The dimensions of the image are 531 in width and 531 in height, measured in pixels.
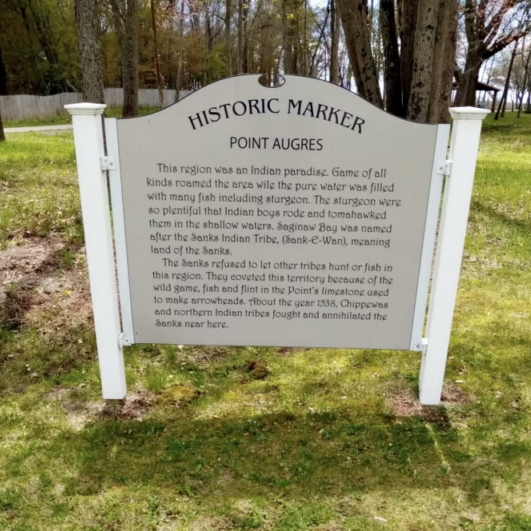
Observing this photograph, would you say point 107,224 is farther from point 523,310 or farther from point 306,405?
point 523,310

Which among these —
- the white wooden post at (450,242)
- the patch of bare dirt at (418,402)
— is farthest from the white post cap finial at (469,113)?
the patch of bare dirt at (418,402)

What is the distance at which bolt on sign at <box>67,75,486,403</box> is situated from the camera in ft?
9.07

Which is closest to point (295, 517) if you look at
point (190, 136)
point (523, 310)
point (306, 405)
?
point (306, 405)

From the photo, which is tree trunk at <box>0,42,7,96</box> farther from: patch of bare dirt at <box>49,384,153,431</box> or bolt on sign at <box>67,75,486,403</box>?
bolt on sign at <box>67,75,486,403</box>

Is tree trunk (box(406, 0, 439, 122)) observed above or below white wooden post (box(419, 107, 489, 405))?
above

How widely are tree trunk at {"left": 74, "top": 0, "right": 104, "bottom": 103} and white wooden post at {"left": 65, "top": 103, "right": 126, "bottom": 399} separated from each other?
5757 millimetres

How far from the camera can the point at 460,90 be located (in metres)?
30.3

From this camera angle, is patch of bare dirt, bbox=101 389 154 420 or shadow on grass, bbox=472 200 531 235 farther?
shadow on grass, bbox=472 200 531 235

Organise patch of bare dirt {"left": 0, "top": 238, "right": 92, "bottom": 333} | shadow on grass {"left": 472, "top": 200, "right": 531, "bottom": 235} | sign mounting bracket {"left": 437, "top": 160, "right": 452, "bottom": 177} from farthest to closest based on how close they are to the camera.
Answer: shadow on grass {"left": 472, "top": 200, "right": 531, "bottom": 235}, patch of bare dirt {"left": 0, "top": 238, "right": 92, "bottom": 333}, sign mounting bracket {"left": 437, "top": 160, "right": 452, "bottom": 177}

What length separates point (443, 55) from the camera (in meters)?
6.42

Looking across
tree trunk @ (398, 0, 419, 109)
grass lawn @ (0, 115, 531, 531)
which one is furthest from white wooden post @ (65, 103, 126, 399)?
tree trunk @ (398, 0, 419, 109)

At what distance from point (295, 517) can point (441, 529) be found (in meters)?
0.69

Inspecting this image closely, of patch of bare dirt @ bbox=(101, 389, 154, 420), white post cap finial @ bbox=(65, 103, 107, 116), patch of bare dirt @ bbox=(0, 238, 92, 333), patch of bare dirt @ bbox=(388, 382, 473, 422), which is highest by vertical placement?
white post cap finial @ bbox=(65, 103, 107, 116)

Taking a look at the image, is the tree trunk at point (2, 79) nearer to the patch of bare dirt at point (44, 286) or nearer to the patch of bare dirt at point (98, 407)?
the patch of bare dirt at point (44, 286)
